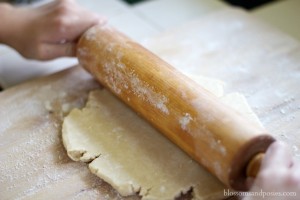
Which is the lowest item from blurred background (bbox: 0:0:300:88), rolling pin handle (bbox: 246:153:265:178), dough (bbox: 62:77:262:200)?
blurred background (bbox: 0:0:300:88)

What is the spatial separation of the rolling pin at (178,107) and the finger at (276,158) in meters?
0.02

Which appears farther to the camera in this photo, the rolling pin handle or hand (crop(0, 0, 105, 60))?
hand (crop(0, 0, 105, 60))

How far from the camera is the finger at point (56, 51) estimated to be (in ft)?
4.41

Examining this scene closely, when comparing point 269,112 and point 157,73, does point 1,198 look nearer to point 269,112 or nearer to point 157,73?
point 157,73

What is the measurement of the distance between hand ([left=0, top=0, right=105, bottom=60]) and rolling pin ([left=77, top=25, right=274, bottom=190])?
0.18ft

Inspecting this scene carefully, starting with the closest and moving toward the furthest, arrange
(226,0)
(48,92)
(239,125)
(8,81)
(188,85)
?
(239,125)
(188,85)
(48,92)
(8,81)
(226,0)

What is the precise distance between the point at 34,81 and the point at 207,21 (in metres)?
0.67

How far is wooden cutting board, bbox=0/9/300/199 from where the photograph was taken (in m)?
1.04

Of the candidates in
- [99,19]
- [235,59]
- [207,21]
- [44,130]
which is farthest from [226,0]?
[44,130]

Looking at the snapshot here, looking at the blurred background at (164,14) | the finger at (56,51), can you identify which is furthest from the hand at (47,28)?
the blurred background at (164,14)

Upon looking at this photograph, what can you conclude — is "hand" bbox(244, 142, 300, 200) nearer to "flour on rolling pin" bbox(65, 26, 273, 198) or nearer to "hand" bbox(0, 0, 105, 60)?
"flour on rolling pin" bbox(65, 26, 273, 198)

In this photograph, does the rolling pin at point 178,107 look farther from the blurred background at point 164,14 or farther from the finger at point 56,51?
the blurred background at point 164,14

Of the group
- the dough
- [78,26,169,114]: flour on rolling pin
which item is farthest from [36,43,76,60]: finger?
the dough

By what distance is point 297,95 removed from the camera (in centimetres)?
125
